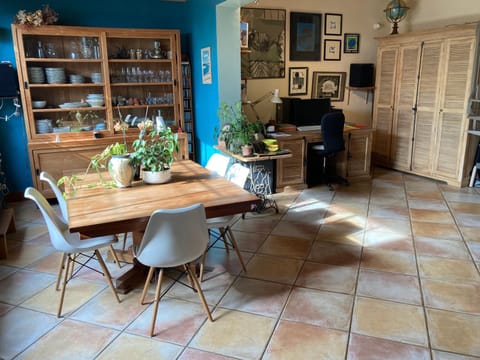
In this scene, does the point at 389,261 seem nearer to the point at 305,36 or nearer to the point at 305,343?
the point at 305,343

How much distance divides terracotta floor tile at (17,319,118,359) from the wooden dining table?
45 cm

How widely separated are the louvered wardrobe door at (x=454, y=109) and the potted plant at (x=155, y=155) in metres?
3.99

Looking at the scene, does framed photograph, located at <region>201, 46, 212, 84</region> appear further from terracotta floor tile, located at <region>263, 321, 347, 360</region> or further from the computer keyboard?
terracotta floor tile, located at <region>263, 321, 347, 360</region>

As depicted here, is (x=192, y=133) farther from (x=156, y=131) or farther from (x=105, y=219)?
(x=105, y=219)

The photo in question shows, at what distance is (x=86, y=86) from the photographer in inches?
200

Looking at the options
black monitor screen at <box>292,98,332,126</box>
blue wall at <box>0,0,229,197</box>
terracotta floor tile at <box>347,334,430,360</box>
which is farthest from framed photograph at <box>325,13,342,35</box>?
terracotta floor tile at <box>347,334,430,360</box>

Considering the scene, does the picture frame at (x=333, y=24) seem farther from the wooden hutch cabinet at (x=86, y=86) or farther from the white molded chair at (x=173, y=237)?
the white molded chair at (x=173, y=237)

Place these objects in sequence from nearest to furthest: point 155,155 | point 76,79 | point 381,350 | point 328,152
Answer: point 381,350 → point 155,155 → point 76,79 → point 328,152

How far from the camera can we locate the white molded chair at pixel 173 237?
2.20 m

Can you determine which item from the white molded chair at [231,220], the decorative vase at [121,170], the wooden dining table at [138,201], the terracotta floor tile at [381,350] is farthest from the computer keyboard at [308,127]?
the terracotta floor tile at [381,350]

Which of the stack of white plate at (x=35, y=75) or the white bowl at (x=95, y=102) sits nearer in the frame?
the stack of white plate at (x=35, y=75)

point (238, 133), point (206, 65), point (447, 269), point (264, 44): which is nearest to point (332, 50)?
point (264, 44)

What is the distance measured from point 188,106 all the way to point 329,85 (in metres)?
2.33

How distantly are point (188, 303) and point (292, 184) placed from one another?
290 centimetres
